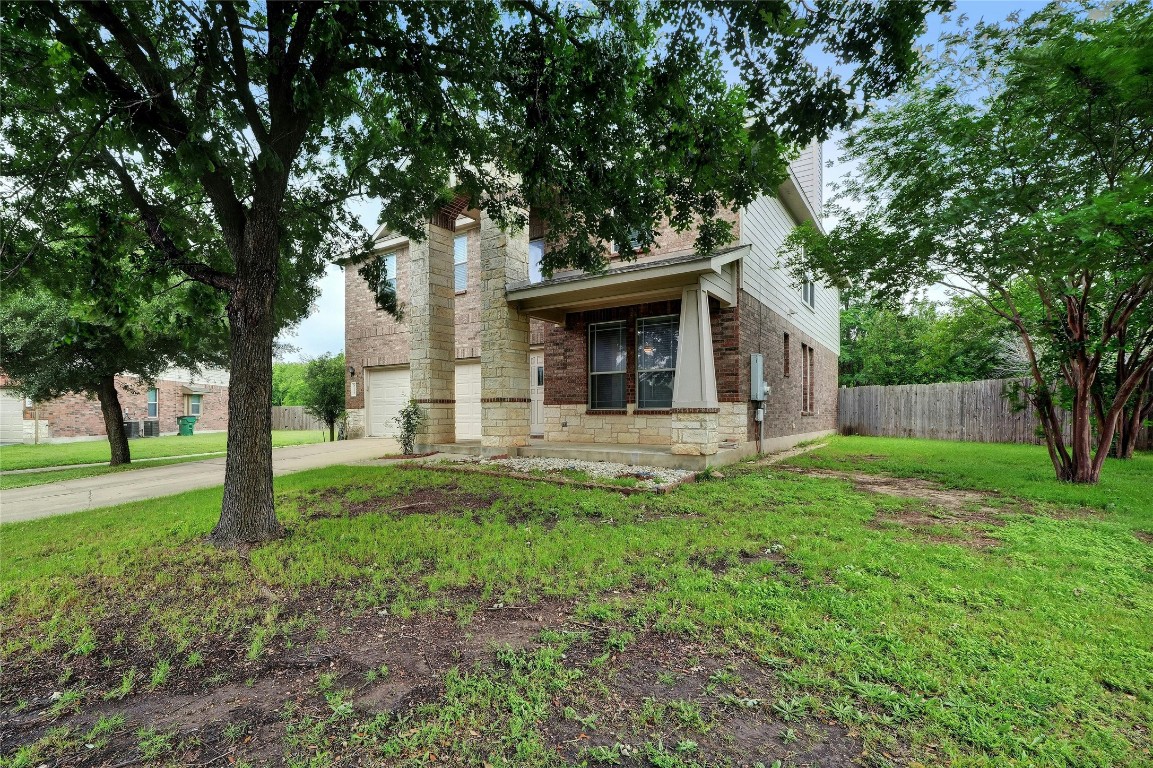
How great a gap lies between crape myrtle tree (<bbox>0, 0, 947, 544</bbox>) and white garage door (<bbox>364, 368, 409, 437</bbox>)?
30.7 ft

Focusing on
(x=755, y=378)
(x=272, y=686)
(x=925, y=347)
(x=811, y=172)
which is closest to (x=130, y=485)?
(x=272, y=686)

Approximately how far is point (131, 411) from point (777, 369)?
27848 millimetres

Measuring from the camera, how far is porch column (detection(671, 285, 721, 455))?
7.77m

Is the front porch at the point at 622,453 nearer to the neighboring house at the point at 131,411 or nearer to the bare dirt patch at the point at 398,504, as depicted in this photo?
the bare dirt patch at the point at 398,504

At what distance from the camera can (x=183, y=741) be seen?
6.20ft

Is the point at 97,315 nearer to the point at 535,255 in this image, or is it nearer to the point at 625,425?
the point at 625,425

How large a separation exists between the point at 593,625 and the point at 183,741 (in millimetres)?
1916

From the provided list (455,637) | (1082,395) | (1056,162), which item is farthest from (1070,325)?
(455,637)

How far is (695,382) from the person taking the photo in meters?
7.80

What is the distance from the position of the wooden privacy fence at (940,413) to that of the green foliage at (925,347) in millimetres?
1752

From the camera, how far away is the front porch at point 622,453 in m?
7.94

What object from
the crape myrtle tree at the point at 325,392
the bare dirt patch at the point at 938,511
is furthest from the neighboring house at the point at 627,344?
the crape myrtle tree at the point at 325,392

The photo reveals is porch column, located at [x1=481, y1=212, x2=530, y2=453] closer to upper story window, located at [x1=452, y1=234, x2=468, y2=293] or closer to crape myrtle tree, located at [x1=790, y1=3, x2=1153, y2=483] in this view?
upper story window, located at [x1=452, y1=234, x2=468, y2=293]

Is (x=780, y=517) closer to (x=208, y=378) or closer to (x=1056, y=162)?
(x=1056, y=162)
